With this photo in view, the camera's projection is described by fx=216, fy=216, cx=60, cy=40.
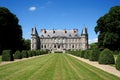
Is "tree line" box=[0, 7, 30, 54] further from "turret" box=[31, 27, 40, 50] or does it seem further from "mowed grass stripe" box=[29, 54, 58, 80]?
"turret" box=[31, 27, 40, 50]

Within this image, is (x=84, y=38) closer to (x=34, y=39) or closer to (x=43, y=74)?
(x=34, y=39)

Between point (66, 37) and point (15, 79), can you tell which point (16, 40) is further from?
point (66, 37)

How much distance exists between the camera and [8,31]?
4306 centimetres

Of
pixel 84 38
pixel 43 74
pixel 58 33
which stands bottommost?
pixel 43 74

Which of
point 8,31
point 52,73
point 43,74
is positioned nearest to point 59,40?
point 8,31

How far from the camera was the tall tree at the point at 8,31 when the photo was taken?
135ft

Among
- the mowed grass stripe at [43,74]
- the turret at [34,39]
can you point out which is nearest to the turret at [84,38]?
the turret at [34,39]

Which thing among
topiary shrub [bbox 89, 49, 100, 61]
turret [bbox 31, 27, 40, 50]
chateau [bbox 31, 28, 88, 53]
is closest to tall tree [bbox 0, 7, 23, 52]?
topiary shrub [bbox 89, 49, 100, 61]

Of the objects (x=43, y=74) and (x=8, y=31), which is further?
(x=8, y=31)

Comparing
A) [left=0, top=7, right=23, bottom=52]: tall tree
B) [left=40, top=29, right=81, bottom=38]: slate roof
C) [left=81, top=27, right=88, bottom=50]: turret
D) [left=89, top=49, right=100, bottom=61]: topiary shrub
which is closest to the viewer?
[left=89, top=49, right=100, bottom=61]: topiary shrub

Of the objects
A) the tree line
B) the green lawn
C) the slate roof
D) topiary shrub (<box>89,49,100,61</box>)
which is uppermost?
the slate roof

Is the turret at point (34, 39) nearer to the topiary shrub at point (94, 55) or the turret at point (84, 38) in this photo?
the turret at point (84, 38)

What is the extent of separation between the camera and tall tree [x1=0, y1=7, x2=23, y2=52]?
41.3 metres

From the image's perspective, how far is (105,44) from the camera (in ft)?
142
